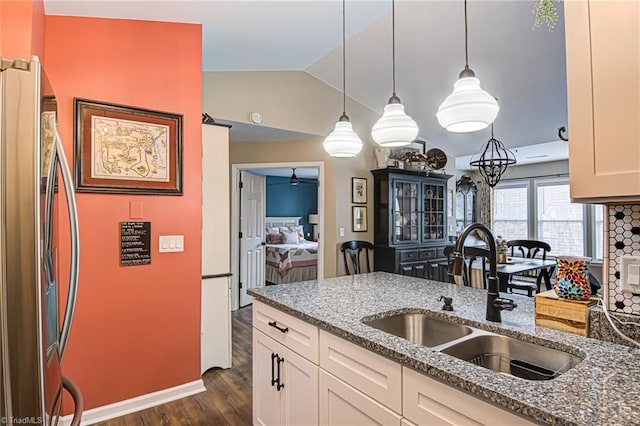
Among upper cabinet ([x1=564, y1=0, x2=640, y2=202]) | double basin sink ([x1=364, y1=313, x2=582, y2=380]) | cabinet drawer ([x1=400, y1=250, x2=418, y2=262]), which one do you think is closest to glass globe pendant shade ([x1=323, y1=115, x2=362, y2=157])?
double basin sink ([x1=364, y1=313, x2=582, y2=380])

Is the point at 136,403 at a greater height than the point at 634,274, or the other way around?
the point at 634,274

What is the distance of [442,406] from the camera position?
3.32 feet

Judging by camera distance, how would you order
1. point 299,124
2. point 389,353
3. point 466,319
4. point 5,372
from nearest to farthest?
point 5,372 → point 389,353 → point 466,319 → point 299,124

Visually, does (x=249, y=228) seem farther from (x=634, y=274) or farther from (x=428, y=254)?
(x=634, y=274)

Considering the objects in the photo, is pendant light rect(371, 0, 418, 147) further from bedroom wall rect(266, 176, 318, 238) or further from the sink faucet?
bedroom wall rect(266, 176, 318, 238)

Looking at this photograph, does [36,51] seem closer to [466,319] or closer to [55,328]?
[55,328]

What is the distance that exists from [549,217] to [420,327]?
646cm

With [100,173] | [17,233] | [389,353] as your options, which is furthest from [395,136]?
[100,173]

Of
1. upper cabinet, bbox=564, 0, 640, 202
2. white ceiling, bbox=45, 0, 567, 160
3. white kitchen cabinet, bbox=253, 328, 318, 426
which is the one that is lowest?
white kitchen cabinet, bbox=253, 328, 318, 426

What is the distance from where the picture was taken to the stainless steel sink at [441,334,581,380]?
1.19m

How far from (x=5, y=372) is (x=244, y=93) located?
344 cm

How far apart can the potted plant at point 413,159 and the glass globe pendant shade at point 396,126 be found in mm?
3446

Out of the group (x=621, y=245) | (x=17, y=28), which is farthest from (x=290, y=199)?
(x=621, y=245)

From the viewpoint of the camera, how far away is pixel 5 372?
0.91m
